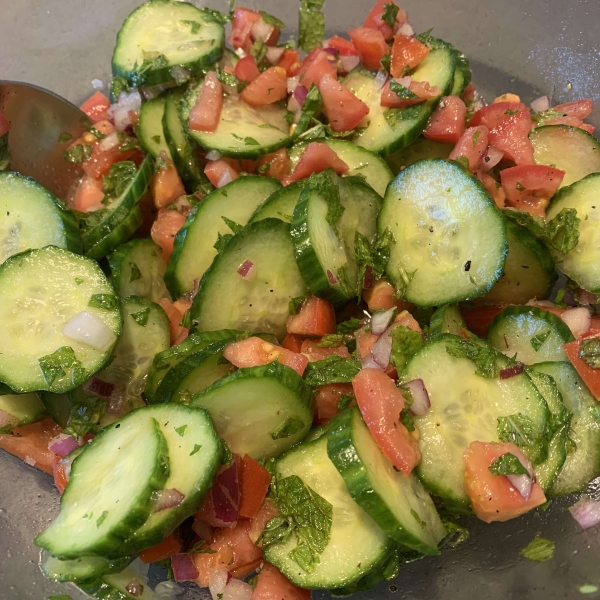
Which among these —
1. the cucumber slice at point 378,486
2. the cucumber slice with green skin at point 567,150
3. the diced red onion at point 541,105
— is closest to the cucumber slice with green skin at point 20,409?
the cucumber slice at point 378,486

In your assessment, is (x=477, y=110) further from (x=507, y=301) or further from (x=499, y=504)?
(x=499, y=504)

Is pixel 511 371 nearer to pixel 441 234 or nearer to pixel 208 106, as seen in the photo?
pixel 441 234

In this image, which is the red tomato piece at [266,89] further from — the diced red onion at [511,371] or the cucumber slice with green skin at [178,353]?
the diced red onion at [511,371]

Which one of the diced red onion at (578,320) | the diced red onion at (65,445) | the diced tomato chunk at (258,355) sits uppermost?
the diced red onion at (578,320)

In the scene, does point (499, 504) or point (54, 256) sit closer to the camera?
point (499, 504)

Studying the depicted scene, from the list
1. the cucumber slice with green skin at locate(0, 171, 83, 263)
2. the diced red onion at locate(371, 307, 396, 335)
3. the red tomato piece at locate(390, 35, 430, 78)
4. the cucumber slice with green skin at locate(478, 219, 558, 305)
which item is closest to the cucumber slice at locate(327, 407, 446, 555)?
the diced red onion at locate(371, 307, 396, 335)

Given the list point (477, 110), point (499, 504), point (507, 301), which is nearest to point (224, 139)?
point (477, 110)
